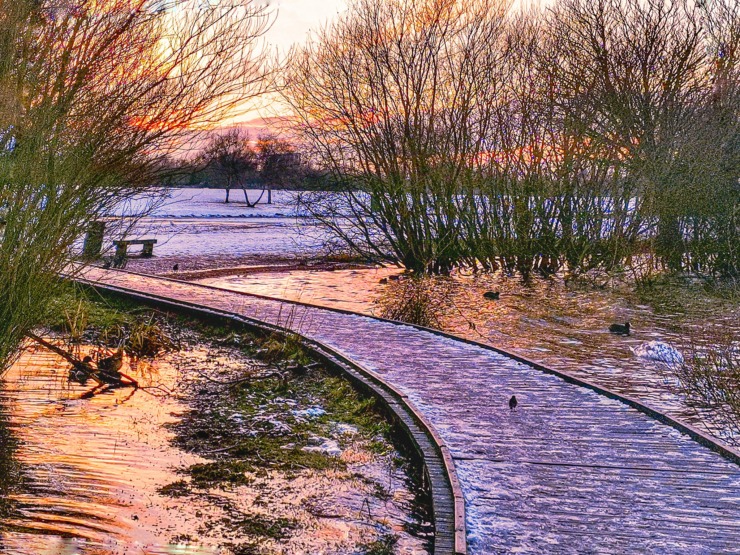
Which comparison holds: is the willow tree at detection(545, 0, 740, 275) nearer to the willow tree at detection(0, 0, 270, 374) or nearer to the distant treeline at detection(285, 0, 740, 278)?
the distant treeline at detection(285, 0, 740, 278)

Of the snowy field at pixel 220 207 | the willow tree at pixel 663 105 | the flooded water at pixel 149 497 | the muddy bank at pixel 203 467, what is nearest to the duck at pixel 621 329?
the willow tree at pixel 663 105

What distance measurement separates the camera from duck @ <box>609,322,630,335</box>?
16.0m

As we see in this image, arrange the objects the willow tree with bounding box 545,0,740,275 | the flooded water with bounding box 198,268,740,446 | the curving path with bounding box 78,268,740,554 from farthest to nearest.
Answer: the willow tree with bounding box 545,0,740,275
the flooded water with bounding box 198,268,740,446
the curving path with bounding box 78,268,740,554

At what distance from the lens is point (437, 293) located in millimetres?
20688

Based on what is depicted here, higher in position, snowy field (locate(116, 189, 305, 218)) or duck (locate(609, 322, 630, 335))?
snowy field (locate(116, 189, 305, 218))

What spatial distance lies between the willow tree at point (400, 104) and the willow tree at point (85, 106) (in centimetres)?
947

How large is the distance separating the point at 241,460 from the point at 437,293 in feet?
41.9

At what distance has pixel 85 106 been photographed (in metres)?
10.5

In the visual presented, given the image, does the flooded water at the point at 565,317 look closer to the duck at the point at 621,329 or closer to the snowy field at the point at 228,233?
the duck at the point at 621,329

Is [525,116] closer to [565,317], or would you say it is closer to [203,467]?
[565,317]

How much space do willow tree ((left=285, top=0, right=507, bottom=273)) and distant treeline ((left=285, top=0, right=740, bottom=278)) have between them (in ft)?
0.11

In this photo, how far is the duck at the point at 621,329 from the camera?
16047mm

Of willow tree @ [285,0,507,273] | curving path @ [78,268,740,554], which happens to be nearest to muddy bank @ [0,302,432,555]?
curving path @ [78,268,740,554]

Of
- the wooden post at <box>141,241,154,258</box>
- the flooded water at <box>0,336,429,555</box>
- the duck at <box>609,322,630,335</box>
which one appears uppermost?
the wooden post at <box>141,241,154,258</box>
